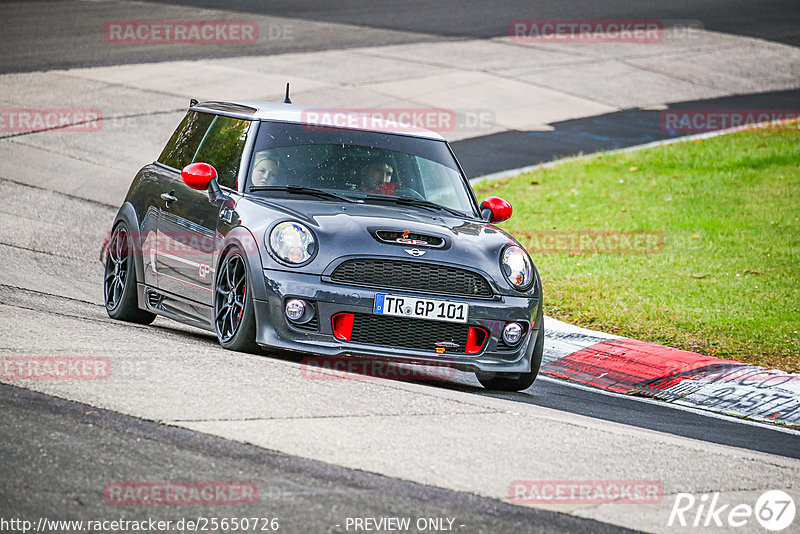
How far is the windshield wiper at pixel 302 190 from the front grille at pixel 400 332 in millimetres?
1036

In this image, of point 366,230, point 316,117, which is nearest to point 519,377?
point 366,230

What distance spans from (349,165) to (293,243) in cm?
111

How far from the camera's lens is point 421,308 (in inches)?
282

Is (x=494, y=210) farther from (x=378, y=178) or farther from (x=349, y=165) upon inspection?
(x=349, y=165)

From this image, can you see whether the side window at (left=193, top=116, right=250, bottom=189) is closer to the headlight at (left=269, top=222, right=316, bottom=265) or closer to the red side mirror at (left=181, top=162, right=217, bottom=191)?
the red side mirror at (left=181, top=162, right=217, bottom=191)

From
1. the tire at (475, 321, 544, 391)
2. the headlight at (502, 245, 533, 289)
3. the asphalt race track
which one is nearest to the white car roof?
the headlight at (502, 245, 533, 289)

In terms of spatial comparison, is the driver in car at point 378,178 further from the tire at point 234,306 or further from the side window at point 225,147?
the tire at point 234,306

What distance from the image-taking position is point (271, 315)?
713 cm

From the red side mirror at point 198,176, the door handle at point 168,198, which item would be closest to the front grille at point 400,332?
the red side mirror at point 198,176

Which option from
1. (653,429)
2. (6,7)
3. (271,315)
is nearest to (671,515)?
(653,429)

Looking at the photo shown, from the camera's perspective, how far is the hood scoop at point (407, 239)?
725cm

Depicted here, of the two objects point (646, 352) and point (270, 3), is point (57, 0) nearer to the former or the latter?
point (270, 3)

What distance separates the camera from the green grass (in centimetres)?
1027

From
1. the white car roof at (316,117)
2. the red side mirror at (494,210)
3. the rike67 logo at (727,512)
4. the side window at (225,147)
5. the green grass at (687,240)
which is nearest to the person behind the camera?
the rike67 logo at (727,512)
